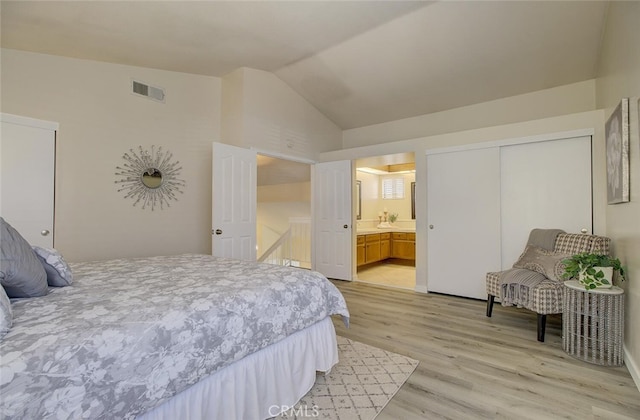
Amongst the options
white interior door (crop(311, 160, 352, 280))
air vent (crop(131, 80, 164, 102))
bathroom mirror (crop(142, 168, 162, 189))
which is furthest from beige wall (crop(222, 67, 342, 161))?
bathroom mirror (crop(142, 168, 162, 189))

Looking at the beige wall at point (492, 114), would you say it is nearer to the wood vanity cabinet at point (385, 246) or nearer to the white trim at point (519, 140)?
the white trim at point (519, 140)

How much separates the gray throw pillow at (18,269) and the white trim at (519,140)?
4100 mm

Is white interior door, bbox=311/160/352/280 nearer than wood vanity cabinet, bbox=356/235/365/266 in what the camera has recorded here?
Yes

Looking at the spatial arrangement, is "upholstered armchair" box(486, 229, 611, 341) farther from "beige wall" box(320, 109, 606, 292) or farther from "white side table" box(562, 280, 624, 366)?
"beige wall" box(320, 109, 606, 292)

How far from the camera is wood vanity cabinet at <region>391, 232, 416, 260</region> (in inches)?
245

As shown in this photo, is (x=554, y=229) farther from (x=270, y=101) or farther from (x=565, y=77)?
(x=270, y=101)

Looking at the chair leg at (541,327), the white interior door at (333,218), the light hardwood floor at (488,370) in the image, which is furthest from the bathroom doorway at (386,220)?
the chair leg at (541,327)

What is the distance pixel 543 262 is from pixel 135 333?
3.42 m

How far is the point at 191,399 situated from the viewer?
1.29m

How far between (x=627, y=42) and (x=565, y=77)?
5.48ft

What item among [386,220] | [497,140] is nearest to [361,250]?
[386,220]

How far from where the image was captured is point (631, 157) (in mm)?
2045

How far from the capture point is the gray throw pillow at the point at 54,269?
1.56 metres

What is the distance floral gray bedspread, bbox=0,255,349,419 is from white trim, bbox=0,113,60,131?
1.49 m
